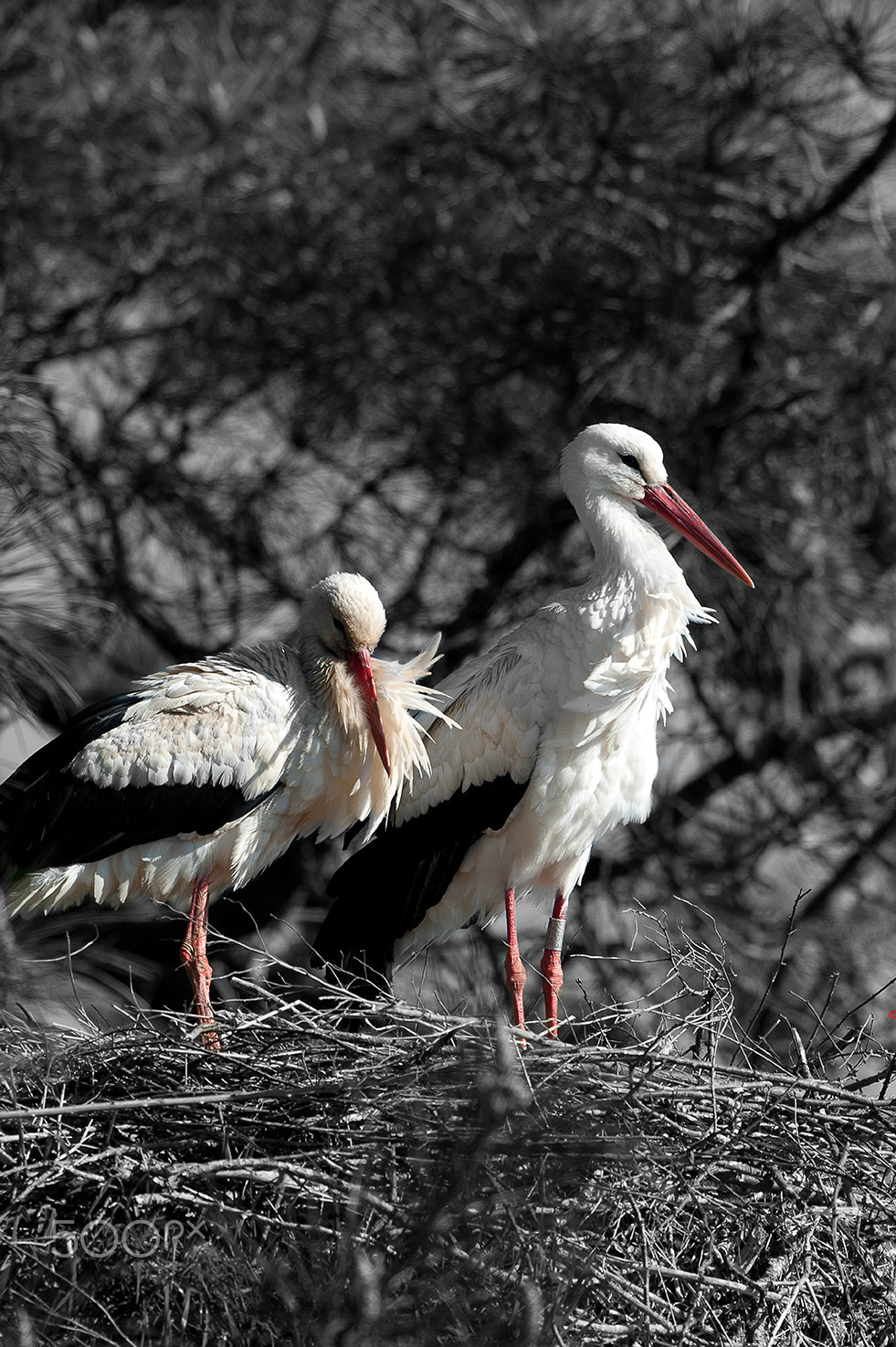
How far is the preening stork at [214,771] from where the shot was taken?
146 inches

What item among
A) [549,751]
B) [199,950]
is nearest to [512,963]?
[549,751]

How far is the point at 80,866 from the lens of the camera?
148 inches

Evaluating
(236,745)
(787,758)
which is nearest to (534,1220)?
(236,745)

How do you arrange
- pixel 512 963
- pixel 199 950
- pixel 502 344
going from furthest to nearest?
1. pixel 502 344
2. pixel 512 963
3. pixel 199 950

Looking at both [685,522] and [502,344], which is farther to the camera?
[502,344]

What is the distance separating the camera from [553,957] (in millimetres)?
4043

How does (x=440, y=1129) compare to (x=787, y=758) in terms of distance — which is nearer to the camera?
(x=440, y=1129)

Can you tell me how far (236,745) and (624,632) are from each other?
33.8 inches

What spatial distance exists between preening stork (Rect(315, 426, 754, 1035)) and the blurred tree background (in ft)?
5.12

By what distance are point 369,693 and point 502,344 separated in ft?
8.54

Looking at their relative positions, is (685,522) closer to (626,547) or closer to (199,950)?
(626,547)

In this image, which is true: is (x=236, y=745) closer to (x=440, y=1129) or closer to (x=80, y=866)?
(x=80, y=866)

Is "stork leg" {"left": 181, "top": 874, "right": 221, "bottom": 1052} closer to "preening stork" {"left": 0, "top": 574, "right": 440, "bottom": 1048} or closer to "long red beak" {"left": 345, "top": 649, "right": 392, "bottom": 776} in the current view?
"preening stork" {"left": 0, "top": 574, "right": 440, "bottom": 1048}

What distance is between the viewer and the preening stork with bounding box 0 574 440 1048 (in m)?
3.70
